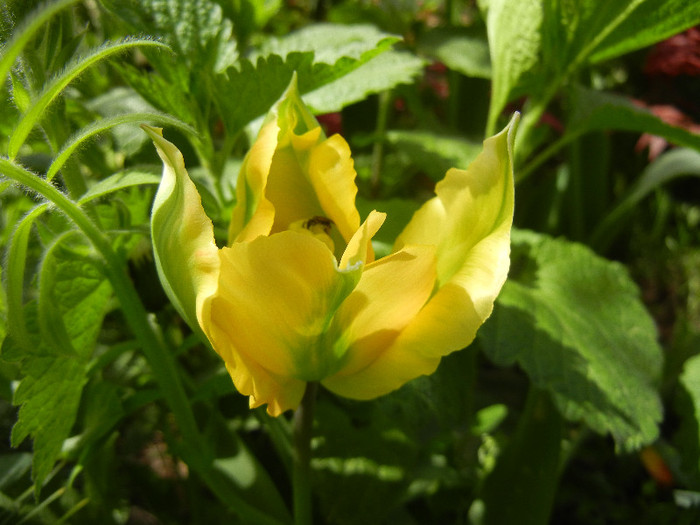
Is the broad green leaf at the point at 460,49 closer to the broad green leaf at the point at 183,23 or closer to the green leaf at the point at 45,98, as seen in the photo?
the broad green leaf at the point at 183,23

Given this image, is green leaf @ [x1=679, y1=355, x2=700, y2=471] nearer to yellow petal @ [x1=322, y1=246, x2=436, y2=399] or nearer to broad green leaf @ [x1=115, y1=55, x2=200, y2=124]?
yellow petal @ [x1=322, y1=246, x2=436, y2=399]

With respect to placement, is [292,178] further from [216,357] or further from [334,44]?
[334,44]

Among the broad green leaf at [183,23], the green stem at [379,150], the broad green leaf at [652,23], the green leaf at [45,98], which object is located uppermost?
the green leaf at [45,98]

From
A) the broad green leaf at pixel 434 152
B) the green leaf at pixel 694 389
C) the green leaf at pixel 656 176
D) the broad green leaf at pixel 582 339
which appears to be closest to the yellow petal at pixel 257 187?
the broad green leaf at pixel 582 339

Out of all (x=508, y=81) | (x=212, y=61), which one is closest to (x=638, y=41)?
(x=508, y=81)

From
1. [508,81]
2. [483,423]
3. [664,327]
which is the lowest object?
[664,327]

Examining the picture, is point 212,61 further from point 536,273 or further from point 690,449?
point 690,449

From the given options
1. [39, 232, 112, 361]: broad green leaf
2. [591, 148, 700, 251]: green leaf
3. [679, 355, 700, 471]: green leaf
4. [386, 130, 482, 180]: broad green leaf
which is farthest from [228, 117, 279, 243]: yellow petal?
[591, 148, 700, 251]: green leaf
